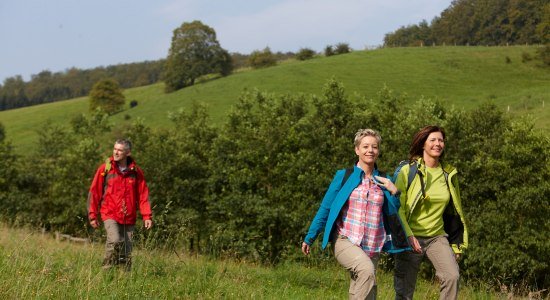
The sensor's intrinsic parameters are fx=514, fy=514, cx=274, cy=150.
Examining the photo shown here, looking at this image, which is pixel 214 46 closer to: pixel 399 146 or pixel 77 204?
pixel 77 204

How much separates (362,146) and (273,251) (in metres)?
16.9

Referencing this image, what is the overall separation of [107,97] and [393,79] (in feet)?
133

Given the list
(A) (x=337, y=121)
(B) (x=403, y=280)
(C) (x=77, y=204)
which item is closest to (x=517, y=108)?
(A) (x=337, y=121)

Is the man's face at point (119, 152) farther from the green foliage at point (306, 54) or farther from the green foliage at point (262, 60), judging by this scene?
the green foliage at point (306, 54)

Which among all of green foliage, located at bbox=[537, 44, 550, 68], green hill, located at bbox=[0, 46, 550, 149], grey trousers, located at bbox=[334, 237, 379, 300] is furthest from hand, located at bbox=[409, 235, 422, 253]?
green foliage, located at bbox=[537, 44, 550, 68]

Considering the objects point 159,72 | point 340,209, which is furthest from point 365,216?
point 159,72

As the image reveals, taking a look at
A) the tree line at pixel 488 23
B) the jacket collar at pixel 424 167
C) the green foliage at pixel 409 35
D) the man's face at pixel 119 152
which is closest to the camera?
Answer: the jacket collar at pixel 424 167

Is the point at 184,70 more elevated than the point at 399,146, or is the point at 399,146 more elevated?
the point at 184,70

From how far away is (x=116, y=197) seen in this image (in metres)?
7.15

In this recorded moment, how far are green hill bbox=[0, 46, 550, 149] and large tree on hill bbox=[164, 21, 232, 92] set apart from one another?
103 inches

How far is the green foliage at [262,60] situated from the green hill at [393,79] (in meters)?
9.74

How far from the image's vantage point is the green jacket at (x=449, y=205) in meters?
5.38

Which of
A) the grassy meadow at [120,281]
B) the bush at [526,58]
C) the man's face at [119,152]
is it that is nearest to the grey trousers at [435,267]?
the grassy meadow at [120,281]

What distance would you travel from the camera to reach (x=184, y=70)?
235 ft
